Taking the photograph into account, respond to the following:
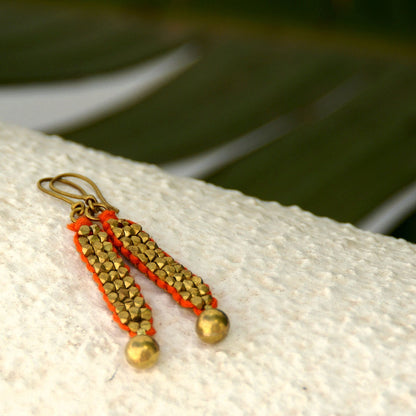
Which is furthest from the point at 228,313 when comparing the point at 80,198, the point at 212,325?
the point at 80,198

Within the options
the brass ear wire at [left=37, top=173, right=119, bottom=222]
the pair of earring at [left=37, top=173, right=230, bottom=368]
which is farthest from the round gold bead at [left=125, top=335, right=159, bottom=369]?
the brass ear wire at [left=37, top=173, right=119, bottom=222]

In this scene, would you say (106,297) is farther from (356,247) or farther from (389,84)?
(389,84)

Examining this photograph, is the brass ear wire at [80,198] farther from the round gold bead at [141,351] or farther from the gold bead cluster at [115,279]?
the round gold bead at [141,351]

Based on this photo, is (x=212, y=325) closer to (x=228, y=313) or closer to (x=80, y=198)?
(x=228, y=313)

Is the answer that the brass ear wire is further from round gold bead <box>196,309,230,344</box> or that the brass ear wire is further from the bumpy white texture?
round gold bead <box>196,309,230,344</box>

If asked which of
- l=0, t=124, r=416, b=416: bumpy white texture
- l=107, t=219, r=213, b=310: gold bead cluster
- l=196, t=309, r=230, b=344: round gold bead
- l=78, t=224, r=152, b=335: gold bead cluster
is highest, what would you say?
l=196, t=309, r=230, b=344: round gold bead

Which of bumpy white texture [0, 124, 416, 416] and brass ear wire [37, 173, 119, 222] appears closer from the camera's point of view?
bumpy white texture [0, 124, 416, 416]

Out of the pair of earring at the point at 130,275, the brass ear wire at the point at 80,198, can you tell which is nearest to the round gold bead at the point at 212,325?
the pair of earring at the point at 130,275

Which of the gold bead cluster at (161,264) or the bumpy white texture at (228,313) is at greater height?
the gold bead cluster at (161,264)
